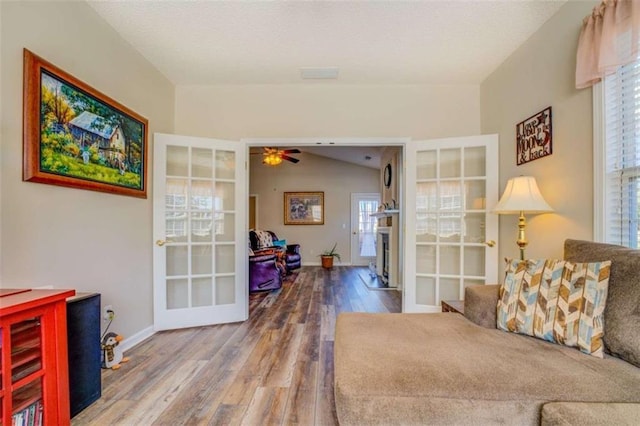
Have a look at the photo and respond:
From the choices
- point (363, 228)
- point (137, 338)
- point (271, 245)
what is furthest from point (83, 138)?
point (363, 228)

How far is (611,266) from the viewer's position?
4.48 ft

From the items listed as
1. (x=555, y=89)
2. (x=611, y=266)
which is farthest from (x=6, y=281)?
(x=555, y=89)

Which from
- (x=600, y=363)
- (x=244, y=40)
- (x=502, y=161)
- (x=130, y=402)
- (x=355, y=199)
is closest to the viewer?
(x=600, y=363)

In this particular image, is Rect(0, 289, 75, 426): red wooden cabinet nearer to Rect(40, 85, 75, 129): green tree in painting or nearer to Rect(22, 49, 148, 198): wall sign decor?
Rect(22, 49, 148, 198): wall sign decor

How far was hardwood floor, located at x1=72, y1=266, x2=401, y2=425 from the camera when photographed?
1.58 meters

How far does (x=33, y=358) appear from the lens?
4.16 feet

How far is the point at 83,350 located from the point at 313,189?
632 centimetres

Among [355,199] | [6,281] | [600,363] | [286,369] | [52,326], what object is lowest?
[286,369]

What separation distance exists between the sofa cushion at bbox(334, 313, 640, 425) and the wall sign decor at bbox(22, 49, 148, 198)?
2.00 metres

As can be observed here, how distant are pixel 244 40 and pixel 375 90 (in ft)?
4.89

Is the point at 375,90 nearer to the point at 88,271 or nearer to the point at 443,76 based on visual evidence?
the point at 443,76

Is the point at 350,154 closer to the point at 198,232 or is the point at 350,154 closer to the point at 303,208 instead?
the point at 303,208

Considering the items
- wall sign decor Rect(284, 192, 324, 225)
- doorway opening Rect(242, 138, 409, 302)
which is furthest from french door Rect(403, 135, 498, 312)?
wall sign decor Rect(284, 192, 324, 225)

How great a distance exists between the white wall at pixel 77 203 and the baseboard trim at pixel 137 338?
0.05 meters
